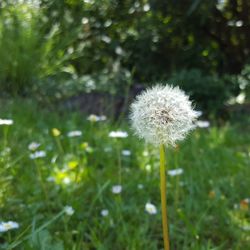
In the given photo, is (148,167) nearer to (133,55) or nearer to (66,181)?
(66,181)

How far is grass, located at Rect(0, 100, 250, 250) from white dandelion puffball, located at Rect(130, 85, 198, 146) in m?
0.54

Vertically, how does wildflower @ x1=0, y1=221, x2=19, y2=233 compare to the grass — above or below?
above

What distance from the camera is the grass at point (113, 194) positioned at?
1752 millimetres

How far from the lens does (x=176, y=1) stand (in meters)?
3.86

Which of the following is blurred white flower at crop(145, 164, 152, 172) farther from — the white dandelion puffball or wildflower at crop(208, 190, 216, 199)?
the white dandelion puffball

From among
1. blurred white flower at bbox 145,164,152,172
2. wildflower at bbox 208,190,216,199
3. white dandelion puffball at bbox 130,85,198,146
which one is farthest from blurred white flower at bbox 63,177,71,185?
white dandelion puffball at bbox 130,85,198,146

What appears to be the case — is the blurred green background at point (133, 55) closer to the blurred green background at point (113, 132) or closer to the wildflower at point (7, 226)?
the blurred green background at point (113, 132)

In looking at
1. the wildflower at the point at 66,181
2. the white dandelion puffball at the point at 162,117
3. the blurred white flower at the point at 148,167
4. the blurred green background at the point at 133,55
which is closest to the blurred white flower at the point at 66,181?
the wildflower at the point at 66,181

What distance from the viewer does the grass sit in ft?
5.75

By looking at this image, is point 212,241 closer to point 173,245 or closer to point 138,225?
point 173,245

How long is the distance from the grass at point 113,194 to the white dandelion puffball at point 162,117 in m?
0.54

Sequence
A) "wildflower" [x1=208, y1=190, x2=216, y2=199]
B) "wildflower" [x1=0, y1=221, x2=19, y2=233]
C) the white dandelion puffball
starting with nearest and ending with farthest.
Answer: the white dandelion puffball, "wildflower" [x1=0, y1=221, x2=19, y2=233], "wildflower" [x1=208, y1=190, x2=216, y2=199]

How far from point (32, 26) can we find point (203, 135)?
84.2 inches

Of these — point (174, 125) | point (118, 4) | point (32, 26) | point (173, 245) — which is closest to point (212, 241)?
point (173, 245)
